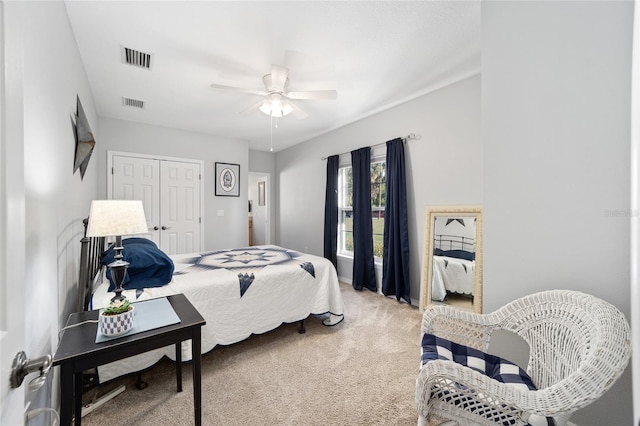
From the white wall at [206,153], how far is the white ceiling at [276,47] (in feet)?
2.21

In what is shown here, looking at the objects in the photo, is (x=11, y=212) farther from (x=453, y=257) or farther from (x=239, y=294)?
(x=453, y=257)

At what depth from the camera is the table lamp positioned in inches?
57.1

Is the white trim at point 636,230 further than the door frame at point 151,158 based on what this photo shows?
Answer: No

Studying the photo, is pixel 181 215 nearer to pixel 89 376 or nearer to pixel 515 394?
pixel 89 376

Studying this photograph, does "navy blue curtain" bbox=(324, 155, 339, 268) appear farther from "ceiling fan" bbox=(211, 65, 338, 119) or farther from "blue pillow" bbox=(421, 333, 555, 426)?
"blue pillow" bbox=(421, 333, 555, 426)

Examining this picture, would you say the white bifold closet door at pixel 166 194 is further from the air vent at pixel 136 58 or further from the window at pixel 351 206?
the window at pixel 351 206

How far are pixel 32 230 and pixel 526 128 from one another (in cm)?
247

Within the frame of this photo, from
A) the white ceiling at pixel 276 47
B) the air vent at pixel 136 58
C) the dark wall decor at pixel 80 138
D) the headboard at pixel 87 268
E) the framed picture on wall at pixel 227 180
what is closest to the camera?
the headboard at pixel 87 268

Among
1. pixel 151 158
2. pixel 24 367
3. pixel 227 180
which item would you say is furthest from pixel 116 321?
pixel 227 180

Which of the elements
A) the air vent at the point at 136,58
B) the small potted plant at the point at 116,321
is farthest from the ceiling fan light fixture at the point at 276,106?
the small potted plant at the point at 116,321

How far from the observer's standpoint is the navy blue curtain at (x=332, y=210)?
4438mm

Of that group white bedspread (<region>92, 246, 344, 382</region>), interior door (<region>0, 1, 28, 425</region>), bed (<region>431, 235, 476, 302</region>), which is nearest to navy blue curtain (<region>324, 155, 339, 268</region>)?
white bedspread (<region>92, 246, 344, 382</region>)

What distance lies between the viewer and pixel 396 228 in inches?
135

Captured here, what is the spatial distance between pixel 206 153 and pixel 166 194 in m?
0.99
